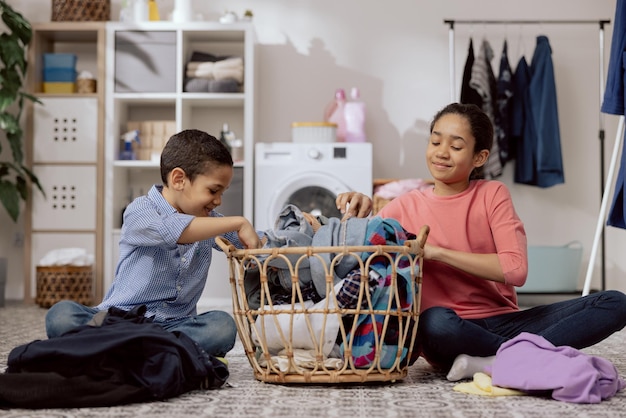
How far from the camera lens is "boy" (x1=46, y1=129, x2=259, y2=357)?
1.98 metres

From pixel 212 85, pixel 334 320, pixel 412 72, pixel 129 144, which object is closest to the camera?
pixel 334 320

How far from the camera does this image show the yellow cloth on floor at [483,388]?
1770 mm

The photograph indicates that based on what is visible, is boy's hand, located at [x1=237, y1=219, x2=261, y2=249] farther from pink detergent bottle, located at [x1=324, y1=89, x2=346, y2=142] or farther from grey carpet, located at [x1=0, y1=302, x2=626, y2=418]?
pink detergent bottle, located at [x1=324, y1=89, x2=346, y2=142]

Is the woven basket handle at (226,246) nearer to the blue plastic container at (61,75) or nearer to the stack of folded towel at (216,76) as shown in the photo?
the stack of folded towel at (216,76)

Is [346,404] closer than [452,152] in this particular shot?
Yes

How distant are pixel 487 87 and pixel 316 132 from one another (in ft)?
3.08

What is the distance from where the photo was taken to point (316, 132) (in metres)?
4.48

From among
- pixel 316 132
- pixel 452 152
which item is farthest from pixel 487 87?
pixel 452 152

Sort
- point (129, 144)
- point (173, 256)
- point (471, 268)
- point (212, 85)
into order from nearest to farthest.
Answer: point (471, 268), point (173, 256), point (212, 85), point (129, 144)

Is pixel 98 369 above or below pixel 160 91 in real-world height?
below

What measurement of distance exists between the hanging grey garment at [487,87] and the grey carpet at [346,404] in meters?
2.77

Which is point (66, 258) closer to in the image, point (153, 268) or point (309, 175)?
point (309, 175)

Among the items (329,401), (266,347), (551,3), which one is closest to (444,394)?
(329,401)

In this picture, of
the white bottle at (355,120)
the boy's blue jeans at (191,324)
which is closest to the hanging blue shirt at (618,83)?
the boy's blue jeans at (191,324)
